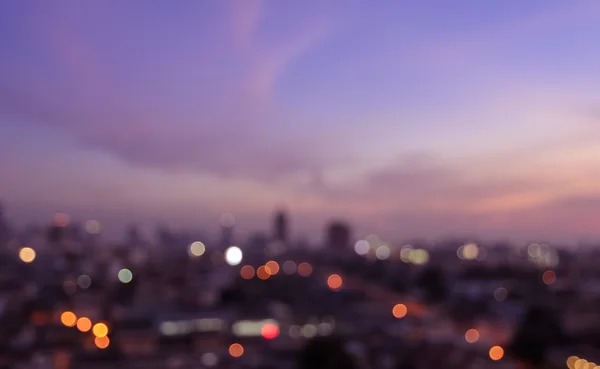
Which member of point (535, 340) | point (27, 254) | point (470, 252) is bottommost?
point (535, 340)

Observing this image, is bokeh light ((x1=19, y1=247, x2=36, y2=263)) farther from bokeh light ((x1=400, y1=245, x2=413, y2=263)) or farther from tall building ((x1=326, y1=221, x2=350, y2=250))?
tall building ((x1=326, y1=221, x2=350, y2=250))

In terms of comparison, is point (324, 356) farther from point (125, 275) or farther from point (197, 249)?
point (197, 249)

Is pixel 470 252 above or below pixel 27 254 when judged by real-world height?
above

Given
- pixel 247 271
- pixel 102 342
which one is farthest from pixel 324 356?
pixel 247 271

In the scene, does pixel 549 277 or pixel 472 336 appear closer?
pixel 472 336

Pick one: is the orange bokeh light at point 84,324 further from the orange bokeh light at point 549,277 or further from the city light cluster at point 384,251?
the city light cluster at point 384,251

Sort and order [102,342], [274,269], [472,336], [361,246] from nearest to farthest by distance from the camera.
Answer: [102,342]
[472,336]
[274,269]
[361,246]

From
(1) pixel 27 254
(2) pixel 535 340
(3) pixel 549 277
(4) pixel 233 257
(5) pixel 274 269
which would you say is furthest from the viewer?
(4) pixel 233 257
